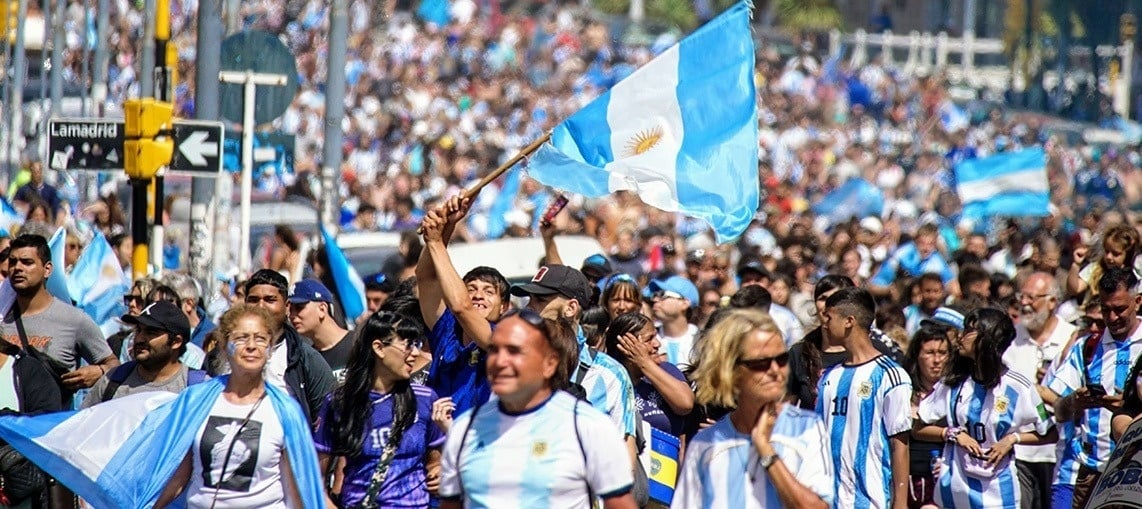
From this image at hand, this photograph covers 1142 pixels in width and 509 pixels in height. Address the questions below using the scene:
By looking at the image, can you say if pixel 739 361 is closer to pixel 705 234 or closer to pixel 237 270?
pixel 237 270

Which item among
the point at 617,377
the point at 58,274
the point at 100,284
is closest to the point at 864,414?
the point at 617,377

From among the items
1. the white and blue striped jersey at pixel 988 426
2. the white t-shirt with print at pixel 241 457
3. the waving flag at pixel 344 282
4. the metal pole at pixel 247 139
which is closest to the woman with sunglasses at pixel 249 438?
the white t-shirt with print at pixel 241 457

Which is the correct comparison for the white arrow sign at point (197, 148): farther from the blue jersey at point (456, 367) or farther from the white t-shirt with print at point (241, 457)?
the white t-shirt with print at point (241, 457)

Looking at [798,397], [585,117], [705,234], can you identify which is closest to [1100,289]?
[798,397]

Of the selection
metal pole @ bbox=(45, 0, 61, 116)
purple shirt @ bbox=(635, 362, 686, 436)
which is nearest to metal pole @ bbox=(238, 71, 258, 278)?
purple shirt @ bbox=(635, 362, 686, 436)

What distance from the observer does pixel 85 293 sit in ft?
41.5

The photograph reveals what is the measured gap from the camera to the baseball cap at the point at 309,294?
9695mm

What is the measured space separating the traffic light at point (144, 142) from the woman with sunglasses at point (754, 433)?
7002 millimetres

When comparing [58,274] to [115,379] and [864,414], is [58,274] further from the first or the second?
[864,414]

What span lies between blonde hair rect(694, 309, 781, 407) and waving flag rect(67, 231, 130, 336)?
694 cm

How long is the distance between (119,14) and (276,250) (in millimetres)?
21308

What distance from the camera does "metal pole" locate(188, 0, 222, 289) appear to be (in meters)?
13.7

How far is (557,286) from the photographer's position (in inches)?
323

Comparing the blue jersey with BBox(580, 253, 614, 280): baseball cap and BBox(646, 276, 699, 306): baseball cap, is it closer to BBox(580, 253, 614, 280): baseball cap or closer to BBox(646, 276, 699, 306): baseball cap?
BBox(646, 276, 699, 306): baseball cap
